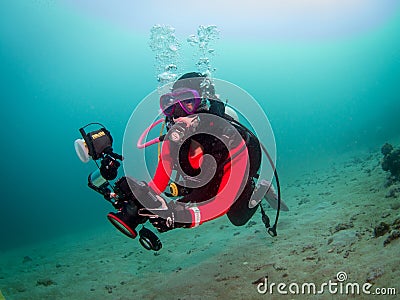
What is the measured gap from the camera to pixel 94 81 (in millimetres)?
77750

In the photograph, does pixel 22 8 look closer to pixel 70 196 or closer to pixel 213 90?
pixel 213 90

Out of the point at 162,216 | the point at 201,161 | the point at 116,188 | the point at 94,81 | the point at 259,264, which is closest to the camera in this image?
the point at 162,216

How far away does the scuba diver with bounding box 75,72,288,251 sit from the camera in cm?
244

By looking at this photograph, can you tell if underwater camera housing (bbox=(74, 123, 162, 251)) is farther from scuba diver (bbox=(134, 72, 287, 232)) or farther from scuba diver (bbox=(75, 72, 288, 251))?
scuba diver (bbox=(134, 72, 287, 232))

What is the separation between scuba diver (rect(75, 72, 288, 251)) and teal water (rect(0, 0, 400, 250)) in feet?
25.6

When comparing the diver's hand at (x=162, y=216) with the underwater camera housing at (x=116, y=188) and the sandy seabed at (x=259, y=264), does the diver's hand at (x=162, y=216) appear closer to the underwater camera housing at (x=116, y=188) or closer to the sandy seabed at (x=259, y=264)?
the underwater camera housing at (x=116, y=188)

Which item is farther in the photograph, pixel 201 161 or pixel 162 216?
pixel 201 161

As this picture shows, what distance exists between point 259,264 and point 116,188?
404 centimetres

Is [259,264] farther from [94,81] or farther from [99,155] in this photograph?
[94,81]

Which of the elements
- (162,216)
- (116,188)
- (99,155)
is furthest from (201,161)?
(99,155)

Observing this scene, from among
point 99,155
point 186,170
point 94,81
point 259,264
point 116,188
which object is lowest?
point 259,264

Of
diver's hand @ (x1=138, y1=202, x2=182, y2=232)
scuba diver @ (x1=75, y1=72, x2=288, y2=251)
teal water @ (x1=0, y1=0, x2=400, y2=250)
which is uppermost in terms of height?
teal water @ (x1=0, y1=0, x2=400, y2=250)

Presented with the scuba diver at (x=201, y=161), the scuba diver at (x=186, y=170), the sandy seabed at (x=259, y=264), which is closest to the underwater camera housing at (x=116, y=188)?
the scuba diver at (x=186, y=170)

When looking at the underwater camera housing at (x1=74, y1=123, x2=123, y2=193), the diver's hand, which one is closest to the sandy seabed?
the diver's hand
